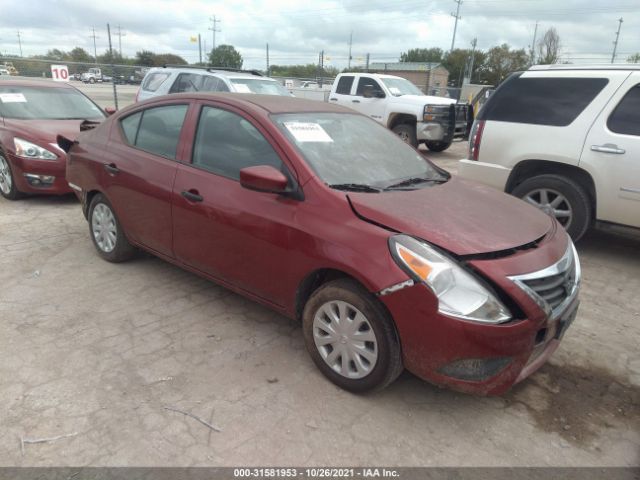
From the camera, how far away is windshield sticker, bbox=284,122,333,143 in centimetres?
316

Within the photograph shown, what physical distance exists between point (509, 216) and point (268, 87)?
26.7 ft

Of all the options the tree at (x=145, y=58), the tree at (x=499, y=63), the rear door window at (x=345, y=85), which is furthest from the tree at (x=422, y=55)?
the rear door window at (x=345, y=85)

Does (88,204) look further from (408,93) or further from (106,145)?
(408,93)

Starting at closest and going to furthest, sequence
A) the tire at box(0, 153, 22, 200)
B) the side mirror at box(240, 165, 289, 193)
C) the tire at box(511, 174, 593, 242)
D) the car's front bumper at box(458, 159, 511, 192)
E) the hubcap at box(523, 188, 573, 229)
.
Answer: the side mirror at box(240, 165, 289, 193) → the tire at box(511, 174, 593, 242) → the hubcap at box(523, 188, 573, 229) → the car's front bumper at box(458, 159, 511, 192) → the tire at box(0, 153, 22, 200)

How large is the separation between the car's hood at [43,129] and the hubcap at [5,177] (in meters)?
0.50

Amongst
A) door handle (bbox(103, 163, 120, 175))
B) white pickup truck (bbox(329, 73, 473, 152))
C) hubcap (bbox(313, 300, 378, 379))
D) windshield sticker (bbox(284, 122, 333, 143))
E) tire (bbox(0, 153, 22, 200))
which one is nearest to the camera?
hubcap (bbox(313, 300, 378, 379))

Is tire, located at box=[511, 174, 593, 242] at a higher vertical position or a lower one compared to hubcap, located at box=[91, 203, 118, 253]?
higher

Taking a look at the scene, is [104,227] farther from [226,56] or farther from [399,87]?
[226,56]

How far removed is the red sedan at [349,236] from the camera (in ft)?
7.82

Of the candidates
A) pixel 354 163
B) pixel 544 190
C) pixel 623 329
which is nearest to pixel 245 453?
pixel 354 163

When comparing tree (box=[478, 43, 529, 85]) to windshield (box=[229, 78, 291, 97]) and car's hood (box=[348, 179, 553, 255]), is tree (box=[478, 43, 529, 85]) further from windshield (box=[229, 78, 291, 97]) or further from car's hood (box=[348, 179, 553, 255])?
car's hood (box=[348, 179, 553, 255])

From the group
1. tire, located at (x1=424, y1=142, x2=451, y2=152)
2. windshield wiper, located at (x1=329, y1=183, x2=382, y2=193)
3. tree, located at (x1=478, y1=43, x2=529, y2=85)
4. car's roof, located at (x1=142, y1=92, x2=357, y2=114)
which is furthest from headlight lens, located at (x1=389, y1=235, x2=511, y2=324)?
tree, located at (x1=478, y1=43, x2=529, y2=85)

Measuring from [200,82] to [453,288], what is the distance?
8.69 metres

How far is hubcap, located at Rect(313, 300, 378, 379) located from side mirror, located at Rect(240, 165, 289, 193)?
750mm
